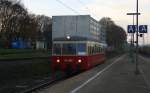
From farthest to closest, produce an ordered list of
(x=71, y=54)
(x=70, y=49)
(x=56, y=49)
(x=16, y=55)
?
(x=16, y=55) < (x=56, y=49) < (x=70, y=49) < (x=71, y=54)

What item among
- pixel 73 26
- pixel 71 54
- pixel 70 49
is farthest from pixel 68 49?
pixel 73 26

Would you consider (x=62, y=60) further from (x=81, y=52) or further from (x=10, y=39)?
(x=10, y=39)

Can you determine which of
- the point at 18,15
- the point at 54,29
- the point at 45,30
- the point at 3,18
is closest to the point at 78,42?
the point at 54,29

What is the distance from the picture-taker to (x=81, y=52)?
28719mm

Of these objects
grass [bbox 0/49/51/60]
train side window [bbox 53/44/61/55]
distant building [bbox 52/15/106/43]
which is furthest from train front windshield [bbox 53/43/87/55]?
grass [bbox 0/49/51/60]

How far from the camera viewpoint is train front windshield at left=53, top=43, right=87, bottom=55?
94.1 feet

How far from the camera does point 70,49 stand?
28.8 m

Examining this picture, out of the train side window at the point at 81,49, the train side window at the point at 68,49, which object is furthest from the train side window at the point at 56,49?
the train side window at the point at 81,49

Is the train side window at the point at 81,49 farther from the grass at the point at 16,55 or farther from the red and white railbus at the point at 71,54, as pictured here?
the grass at the point at 16,55

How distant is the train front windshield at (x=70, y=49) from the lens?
28672 millimetres

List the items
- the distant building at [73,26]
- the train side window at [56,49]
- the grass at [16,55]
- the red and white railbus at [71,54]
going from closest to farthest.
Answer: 1. the red and white railbus at [71,54]
2. the train side window at [56,49]
3. the distant building at [73,26]
4. the grass at [16,55]

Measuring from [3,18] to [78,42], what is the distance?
216 feet

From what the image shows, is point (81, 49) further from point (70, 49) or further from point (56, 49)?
point (56, 49)

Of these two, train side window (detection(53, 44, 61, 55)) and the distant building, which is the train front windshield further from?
the distant building
